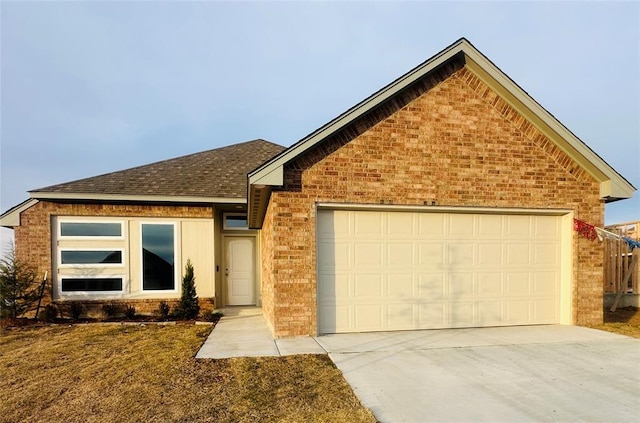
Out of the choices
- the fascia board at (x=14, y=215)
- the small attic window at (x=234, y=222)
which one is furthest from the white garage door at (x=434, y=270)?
the fascia board at (x=14, y=215)

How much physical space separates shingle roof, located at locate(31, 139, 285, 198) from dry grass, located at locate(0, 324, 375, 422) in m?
4.52

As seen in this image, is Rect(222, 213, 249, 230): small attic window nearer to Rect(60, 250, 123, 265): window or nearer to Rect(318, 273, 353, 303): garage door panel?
Rect(60, 250, 123, 265): window

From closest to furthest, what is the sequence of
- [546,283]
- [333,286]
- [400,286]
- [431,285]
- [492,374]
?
[492,374] → [333,286] → [400,286] → [431,285] → [546,283]

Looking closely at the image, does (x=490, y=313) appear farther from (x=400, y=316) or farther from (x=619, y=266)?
(x=619, y=266)

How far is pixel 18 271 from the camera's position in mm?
9375

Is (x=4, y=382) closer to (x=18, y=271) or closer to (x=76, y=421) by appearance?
(x=76, y=421)

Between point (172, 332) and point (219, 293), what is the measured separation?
3225 mm

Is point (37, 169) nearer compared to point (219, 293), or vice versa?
point (219, 293)

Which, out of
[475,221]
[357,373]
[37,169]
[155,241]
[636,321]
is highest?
[37,169]

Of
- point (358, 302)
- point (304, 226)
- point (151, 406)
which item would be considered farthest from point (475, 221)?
point (151, 406)

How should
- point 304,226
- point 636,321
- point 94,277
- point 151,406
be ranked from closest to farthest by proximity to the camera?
point 151,406 → point 304,226 → point 636,321 → point 94,277

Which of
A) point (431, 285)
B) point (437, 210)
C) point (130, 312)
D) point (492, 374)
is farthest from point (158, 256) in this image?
point (492, 374)

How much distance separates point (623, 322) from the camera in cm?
880

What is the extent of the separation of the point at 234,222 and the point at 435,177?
6733 mm
